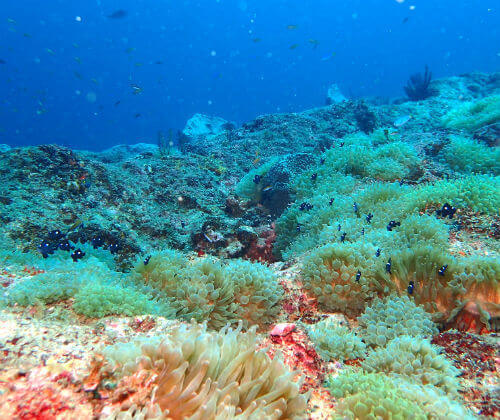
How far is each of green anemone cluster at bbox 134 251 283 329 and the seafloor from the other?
0.02 m

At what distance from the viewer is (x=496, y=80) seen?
18.5 metres

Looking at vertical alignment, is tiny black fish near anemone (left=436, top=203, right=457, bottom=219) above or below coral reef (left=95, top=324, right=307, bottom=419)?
above

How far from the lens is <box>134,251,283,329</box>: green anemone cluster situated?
3.35 m

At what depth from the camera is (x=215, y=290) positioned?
3434 millimetres

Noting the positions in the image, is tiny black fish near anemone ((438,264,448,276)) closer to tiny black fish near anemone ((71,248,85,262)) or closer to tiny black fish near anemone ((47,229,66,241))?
tiny black fish near anemone ((71,248,85,262))

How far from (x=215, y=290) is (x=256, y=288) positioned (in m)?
0.50

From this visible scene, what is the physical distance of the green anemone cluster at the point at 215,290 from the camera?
11.0 feet

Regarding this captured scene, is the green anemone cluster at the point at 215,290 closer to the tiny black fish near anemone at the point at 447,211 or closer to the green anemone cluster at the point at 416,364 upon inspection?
the green anemone cluster at the point at 416,364

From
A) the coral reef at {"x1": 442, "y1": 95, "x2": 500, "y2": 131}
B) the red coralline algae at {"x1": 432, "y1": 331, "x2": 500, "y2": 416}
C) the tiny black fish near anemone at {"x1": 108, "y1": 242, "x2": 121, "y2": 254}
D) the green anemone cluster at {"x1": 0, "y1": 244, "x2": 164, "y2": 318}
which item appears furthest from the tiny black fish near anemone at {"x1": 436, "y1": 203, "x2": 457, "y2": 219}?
the coral reef at {"x1": 442, "y1": 95, "x2": 500, "y2": 131}

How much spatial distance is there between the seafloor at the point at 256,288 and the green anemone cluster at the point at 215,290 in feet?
0.06

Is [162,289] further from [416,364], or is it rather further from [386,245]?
[386,245]

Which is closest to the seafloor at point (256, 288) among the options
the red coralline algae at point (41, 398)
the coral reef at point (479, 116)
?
the red coralline algae at point (41, 398)

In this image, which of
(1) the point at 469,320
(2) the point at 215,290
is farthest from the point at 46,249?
(1) the point at 469,320

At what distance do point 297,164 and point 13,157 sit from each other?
6.23m
